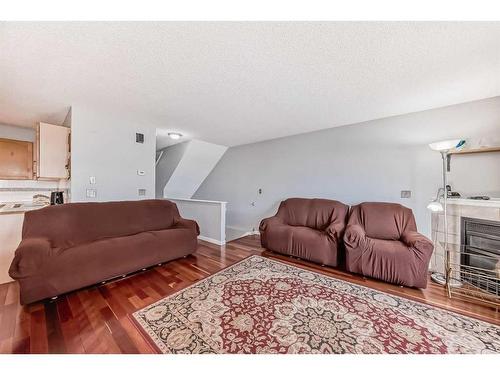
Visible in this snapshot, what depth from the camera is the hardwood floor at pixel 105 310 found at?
1.26 meters

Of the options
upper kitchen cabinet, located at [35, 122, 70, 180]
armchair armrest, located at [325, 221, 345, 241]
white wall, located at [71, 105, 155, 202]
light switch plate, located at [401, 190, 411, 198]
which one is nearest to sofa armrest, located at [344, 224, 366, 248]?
armchair armrest, located at [325, 221, 345, 241]

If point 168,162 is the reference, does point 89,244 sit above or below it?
below

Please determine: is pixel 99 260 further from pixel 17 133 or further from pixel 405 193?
pixel 405 193

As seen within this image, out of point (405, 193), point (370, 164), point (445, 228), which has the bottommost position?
point (445, 228)

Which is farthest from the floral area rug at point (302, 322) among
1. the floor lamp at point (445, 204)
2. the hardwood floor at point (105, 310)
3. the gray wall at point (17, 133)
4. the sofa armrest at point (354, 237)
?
the gray wall at point (17, 133)

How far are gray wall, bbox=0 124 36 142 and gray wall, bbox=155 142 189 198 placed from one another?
2440 mm

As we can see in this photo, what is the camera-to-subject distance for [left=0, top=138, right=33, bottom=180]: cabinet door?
128 inches

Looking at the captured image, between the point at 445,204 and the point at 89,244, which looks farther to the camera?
the point at 445,204

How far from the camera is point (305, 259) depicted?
2.82m

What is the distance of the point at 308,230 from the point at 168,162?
4.04 metres

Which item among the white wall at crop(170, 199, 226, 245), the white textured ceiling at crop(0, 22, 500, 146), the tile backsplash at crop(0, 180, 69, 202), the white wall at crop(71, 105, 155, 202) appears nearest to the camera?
the white textured ceiling at crop(0, 22, 500, 146)

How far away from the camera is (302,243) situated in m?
2.79

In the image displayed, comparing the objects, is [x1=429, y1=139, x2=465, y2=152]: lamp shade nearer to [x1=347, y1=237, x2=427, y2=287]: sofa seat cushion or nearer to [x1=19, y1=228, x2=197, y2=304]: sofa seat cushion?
[x1=347, y1=237, x2=427, y2=287]: sofa seat cushion

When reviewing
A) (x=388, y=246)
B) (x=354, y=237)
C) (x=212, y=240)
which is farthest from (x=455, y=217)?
(x=212, y=240)
